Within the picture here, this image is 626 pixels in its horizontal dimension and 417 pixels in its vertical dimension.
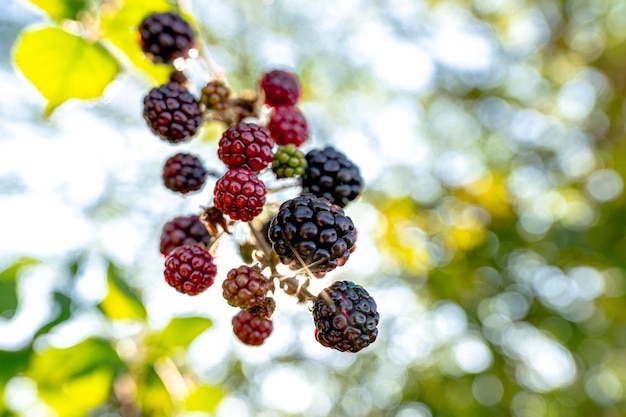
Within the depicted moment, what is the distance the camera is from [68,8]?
185cm

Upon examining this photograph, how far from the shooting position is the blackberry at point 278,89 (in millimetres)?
1774

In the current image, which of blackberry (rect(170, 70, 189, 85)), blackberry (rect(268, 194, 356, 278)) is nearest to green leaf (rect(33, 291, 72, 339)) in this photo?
blackberry (rect(170, 70, 189, 85))

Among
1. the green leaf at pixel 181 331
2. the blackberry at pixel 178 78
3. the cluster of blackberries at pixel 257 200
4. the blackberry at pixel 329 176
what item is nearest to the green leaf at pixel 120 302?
the green leaf at pixel 181 331

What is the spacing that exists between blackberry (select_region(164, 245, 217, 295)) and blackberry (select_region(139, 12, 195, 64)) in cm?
72

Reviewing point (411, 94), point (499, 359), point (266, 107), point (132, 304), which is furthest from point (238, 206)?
point (411, 94)

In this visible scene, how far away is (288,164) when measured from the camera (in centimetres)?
146

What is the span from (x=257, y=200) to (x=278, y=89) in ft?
2.05

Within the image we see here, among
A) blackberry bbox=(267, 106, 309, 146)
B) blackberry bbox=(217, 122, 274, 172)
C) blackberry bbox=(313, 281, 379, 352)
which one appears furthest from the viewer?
blackberry bbox=(267, 106, 309, 146)

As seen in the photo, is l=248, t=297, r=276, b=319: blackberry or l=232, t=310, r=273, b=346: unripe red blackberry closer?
l=248, t=297, r=276, b=319: blackberry

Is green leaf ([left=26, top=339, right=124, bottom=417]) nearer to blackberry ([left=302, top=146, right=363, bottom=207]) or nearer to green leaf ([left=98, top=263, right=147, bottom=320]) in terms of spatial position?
green leaf ([left=98, top=263, right=147, bottom=320])

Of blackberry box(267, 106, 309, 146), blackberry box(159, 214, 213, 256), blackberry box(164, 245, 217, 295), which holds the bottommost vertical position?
blackberry box(159, 214, 213, 256)

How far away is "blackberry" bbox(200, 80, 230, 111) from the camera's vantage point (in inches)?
61.1

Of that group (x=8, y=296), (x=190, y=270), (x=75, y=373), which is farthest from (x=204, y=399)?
(x=190, y=270)

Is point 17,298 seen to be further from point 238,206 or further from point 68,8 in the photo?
point 238,206
